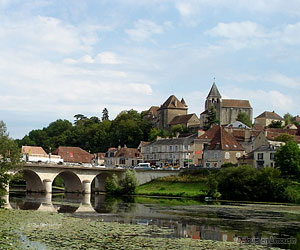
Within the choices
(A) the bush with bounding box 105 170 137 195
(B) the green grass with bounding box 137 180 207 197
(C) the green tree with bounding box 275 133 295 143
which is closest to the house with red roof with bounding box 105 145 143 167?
(B) the green grass with bounding box 137 180 207 197

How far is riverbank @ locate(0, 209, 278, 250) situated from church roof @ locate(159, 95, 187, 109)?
10077 cm

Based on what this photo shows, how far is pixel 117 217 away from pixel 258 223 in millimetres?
10255

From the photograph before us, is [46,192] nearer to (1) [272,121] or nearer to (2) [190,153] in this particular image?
(2) [190,153]

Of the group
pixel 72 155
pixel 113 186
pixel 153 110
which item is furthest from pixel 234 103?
pixel 113 186

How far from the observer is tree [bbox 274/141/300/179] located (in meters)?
68.6

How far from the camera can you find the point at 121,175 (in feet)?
272

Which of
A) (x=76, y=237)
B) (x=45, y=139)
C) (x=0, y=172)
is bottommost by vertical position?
(x=76, y=237)

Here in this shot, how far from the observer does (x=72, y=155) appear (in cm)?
10206

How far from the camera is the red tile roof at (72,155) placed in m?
100

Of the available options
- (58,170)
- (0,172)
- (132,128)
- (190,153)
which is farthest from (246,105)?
(0,172)

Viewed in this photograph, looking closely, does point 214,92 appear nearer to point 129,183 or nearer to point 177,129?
point 177,129

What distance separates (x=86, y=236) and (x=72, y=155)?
74806mm

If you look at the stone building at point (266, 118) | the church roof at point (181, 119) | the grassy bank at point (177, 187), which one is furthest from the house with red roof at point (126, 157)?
the stone building at point (266, 118)

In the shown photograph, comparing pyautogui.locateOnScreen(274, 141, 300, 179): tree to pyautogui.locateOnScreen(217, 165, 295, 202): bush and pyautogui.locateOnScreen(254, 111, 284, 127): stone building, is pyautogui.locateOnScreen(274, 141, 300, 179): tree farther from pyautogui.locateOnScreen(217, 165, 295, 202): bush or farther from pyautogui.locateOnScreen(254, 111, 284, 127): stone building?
pyautogui.locateOnScreen(254, 111, 284, 127): stone building
